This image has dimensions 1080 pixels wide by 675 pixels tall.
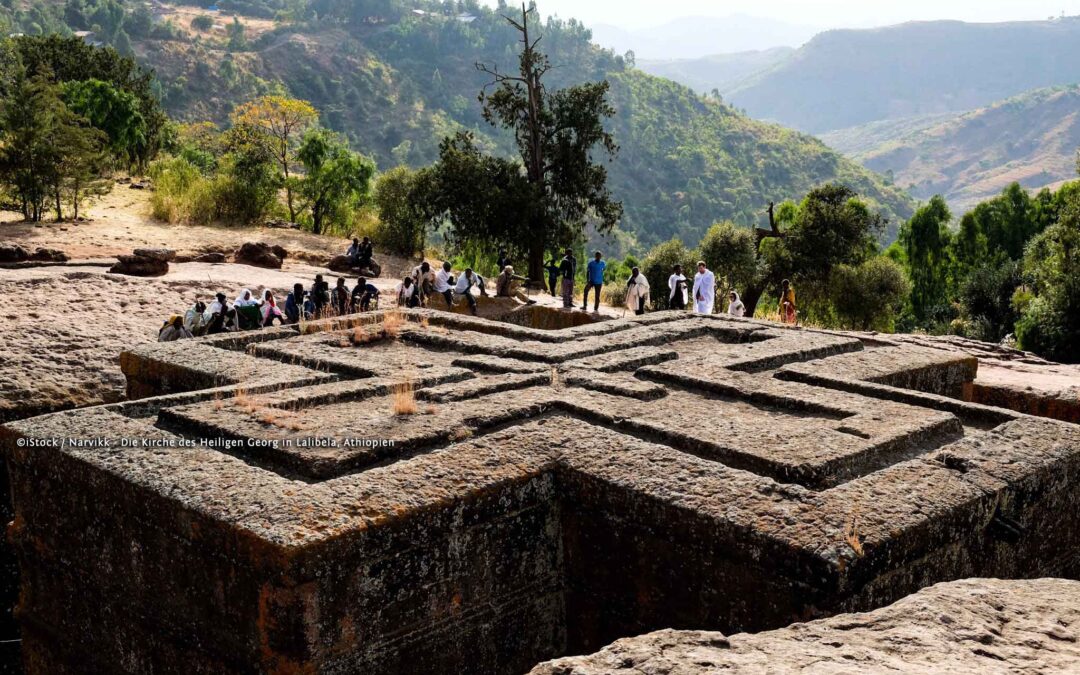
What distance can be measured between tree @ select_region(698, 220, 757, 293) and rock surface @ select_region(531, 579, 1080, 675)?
904 inches

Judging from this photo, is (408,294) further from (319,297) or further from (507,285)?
(507,285)

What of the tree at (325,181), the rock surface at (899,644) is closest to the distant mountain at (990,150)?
the tree at (325,181)

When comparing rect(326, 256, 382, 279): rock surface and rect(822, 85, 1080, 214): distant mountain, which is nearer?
rect(326, 256, 382, 279): rock surface

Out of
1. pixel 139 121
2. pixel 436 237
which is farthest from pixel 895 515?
pixel 436 237

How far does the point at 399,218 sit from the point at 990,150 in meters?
160

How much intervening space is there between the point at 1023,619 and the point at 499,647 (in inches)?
104

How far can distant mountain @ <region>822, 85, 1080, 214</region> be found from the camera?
491ft

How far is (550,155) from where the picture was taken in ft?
75.3

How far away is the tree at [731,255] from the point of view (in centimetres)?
2648

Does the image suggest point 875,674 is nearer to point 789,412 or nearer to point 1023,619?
point 1023,619

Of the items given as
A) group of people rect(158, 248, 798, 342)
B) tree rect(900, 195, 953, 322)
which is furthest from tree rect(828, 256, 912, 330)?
group of people rect(158, 248, 798, 342)

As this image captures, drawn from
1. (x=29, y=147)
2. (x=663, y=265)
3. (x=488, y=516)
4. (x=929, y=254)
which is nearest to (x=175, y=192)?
(x=29, y=147)

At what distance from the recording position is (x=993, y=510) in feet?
17.8

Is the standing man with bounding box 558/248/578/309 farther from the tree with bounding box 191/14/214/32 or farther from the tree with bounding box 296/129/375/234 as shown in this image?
the tree with bounding box 191/14/214/32
